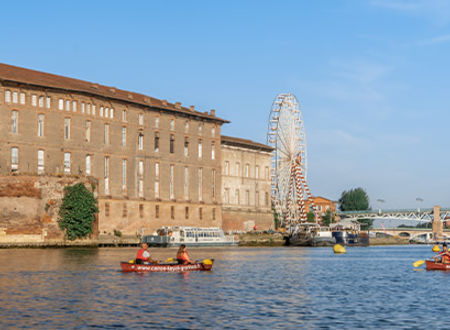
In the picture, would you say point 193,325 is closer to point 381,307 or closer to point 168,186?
point 381,307

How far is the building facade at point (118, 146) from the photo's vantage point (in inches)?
3765

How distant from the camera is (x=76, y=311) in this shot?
31.3 m

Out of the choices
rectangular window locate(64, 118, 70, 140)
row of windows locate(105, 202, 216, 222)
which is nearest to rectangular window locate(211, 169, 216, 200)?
row of windows locate(105, 202, 216, 222)

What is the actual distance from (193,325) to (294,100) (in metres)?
106

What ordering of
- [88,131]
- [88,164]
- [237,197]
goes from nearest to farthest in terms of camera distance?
[88,164], [88,131], [237,197]

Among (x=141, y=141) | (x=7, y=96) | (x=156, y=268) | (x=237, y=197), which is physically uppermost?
(x=7, y=96)

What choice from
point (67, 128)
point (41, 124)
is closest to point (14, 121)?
point (41, 124)

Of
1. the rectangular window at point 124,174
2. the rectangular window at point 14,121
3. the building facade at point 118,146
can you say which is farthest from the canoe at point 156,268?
the rectangular window at point 124,174

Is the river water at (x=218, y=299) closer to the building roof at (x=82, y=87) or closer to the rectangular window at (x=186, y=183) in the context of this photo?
the building roof at (x=82, y=87)

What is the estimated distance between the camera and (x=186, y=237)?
347ft

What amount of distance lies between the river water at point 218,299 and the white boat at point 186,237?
44.4 meters

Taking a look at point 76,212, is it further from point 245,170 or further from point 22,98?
point 245,170

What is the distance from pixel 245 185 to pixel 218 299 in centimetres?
10192

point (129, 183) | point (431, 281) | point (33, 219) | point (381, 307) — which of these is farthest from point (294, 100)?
point (381, 307)
